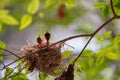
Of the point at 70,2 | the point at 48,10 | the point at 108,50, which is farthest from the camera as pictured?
the point at 48,10

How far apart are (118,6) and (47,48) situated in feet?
0.80

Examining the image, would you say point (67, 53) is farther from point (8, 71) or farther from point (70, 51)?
point (8, 71)

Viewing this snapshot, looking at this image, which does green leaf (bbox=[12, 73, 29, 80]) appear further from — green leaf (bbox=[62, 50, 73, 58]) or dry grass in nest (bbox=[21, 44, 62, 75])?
green leaf (bbox=[62, 50, 73, 58])

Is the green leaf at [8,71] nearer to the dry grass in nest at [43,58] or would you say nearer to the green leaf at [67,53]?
the dry grass in nest at [43,58]

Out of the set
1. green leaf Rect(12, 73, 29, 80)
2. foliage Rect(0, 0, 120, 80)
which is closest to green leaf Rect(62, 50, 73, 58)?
foliage Rect(0, 0, 120, 80)

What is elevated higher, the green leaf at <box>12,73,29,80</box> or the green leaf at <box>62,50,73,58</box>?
the green leaf at <box>62,50,73,58</box>

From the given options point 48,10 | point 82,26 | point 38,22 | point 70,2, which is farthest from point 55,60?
point 82,26

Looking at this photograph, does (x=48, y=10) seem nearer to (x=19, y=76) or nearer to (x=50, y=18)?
(x=50, y=18)

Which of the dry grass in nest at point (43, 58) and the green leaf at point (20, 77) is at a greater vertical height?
the dry grass in nest at point (43, 58)

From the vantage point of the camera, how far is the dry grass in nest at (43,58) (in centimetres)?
100

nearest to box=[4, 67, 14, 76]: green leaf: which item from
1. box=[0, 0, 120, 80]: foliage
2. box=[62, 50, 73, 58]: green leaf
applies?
box=[0, 0, 120, 80]: foliage

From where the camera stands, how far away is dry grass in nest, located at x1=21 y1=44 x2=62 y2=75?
100 cm

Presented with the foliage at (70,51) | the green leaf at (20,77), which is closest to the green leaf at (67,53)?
the foliage at (70,51)

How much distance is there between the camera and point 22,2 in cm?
236
